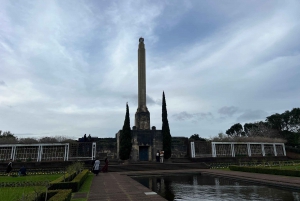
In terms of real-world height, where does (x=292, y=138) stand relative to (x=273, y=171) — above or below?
above

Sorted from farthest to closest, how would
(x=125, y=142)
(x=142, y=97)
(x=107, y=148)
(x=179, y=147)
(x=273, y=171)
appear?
(x=179, y=147), (x=142, y=97), (x=107, y=148), (x=125, y=142), (x=273, y=171)

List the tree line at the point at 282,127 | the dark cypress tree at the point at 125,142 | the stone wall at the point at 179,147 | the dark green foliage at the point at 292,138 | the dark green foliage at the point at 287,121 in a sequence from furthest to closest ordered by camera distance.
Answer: the dark green foliage at the point at 287,121
the tree line at the point at 282,127
the dark green foliage at the point at 292,138
the stone wall at the point at 179,147
the dark cypress tree at the point at 125,142

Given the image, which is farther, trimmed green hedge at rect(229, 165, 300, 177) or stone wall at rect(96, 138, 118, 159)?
stone wall at rect(96, 138, 118, 159)

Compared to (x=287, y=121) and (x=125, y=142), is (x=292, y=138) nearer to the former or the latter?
(x=287, y=121)

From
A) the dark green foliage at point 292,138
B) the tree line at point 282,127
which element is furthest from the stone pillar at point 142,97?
the dark green foliage at point 292,138

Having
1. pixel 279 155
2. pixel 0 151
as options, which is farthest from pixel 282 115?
pixel 0 151

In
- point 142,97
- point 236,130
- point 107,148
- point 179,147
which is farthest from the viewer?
point 236,130

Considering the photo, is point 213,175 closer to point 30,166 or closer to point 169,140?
point 169,140

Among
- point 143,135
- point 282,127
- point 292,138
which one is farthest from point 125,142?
point 282,127

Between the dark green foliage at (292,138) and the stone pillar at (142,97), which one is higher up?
the stone pillar at (142,97)

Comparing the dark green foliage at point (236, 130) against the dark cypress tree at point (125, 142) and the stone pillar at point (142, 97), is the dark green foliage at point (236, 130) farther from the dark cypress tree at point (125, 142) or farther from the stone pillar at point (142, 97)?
the dark cypress tree at point (125, 142)

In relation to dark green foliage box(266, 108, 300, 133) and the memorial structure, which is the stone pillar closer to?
the memorial structure

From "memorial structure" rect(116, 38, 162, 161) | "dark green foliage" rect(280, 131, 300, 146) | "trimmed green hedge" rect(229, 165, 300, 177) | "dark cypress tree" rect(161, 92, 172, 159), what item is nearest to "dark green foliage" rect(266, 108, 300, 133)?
"dark green foliage" rect(280, 131, 300, 146)

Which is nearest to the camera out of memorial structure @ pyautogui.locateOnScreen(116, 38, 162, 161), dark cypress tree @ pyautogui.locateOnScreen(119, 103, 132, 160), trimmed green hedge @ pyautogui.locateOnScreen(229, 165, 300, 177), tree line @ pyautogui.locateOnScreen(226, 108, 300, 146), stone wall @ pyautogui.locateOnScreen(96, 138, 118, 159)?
trimmed green hedge @ pyautogui.locateOnScreen(229, 165, 300, 177)
